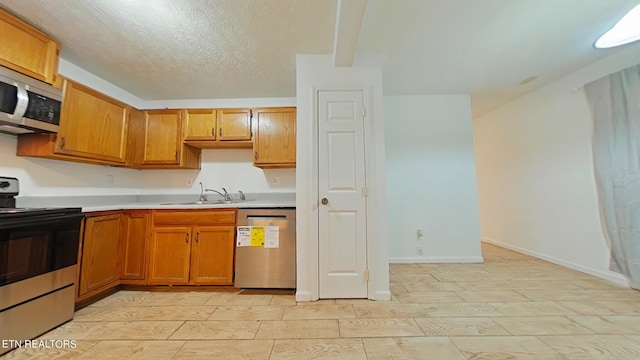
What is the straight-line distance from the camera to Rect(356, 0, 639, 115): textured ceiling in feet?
6.10

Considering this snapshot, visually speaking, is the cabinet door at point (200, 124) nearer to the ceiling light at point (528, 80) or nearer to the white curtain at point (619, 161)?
the ceiling light at point (528, 80)

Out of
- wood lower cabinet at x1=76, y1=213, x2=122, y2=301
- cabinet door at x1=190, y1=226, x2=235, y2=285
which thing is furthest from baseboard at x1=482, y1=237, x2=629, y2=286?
wood lower cabinet at x1=76, y1=213, x2=122, y2=301

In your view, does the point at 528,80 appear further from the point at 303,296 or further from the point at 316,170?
the point at 303,296

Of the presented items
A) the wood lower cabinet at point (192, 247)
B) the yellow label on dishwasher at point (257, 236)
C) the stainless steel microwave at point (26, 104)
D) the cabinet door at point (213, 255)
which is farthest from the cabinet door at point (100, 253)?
the yellow label on dishwasher at point (257, 236)

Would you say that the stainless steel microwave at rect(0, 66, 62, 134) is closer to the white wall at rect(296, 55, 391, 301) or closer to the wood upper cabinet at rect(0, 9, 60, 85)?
the wood upper cabinet at rect(0, 9, 60, 85)

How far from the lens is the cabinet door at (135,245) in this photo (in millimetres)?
2504

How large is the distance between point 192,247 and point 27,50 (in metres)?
2.06

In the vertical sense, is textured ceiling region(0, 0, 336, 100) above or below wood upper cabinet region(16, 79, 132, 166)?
above

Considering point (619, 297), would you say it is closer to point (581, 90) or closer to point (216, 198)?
point (581, 90)

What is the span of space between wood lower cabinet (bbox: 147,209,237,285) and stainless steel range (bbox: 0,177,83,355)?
0.66m

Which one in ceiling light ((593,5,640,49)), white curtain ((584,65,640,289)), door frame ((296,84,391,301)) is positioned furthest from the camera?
white curtain ((584,65,640,289))

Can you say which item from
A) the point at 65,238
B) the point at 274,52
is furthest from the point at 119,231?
the point at 274,52

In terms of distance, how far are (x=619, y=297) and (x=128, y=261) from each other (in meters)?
4.90

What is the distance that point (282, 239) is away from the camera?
2.43m
